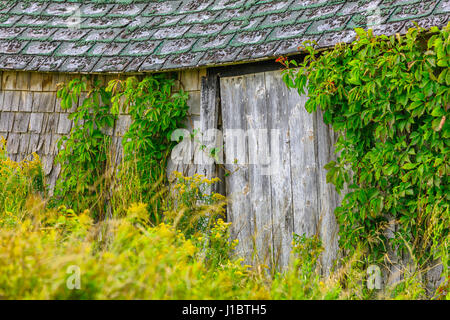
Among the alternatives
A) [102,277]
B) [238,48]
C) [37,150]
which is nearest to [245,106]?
[238,48]

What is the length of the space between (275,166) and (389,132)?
3.93 ft

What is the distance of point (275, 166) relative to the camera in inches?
205

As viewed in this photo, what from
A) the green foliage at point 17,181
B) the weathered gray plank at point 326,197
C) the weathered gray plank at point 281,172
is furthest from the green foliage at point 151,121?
the weathered gray plank at point 326,197

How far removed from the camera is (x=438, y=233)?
4180 mm

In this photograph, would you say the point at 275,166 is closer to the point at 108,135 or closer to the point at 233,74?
the point at 233,74

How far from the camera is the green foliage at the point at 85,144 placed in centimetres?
601

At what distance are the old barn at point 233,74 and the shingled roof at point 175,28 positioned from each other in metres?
0.01

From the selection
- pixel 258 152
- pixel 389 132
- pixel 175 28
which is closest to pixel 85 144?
pixel 175 28

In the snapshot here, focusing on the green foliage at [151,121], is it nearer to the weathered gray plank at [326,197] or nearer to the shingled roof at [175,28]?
the shingled roof at [175,28]

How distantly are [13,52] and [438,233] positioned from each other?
503 cm

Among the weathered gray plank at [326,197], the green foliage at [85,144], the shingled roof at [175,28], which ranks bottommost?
the weathered gray plank at [326,197]

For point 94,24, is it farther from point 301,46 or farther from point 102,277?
point 102,277

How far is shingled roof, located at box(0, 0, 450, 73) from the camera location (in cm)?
479

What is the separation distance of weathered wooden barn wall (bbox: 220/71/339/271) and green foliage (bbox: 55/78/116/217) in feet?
4.94
